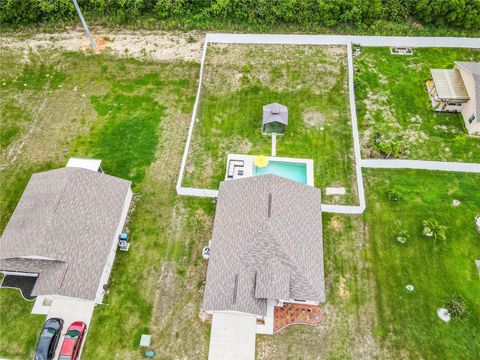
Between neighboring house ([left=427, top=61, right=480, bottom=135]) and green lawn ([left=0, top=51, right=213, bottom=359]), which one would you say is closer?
green lawn ([left=0, top=51, right=213, bottom=359])

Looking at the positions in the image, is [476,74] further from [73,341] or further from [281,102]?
[73,341]

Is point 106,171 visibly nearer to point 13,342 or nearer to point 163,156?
point 163,156

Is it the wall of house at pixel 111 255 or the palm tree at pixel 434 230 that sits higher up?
the palm tree at pixel 434 230

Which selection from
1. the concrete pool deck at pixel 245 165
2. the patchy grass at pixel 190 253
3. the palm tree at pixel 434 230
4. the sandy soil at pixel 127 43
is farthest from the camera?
the sandy soil at pixel 127 43

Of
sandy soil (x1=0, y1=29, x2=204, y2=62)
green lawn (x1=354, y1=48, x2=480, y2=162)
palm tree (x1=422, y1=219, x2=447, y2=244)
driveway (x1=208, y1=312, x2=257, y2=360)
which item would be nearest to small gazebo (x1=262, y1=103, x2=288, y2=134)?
green lawn (x1=354, y1=48, x2=480, y2=162)

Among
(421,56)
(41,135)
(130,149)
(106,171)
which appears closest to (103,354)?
(106,171)

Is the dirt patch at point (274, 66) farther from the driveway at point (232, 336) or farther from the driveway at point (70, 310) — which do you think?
the driveway at point (70, 310)

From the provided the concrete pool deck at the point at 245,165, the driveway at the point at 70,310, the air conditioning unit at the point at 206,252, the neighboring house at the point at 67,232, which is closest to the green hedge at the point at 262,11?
the concrete pool deck at the point at 245,165

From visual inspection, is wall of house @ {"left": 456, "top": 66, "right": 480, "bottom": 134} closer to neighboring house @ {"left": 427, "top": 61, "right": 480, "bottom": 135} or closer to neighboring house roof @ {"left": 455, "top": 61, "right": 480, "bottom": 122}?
neighboring house @ {"left": 427, "top": 61, "right": 480, "bottom": 135}
